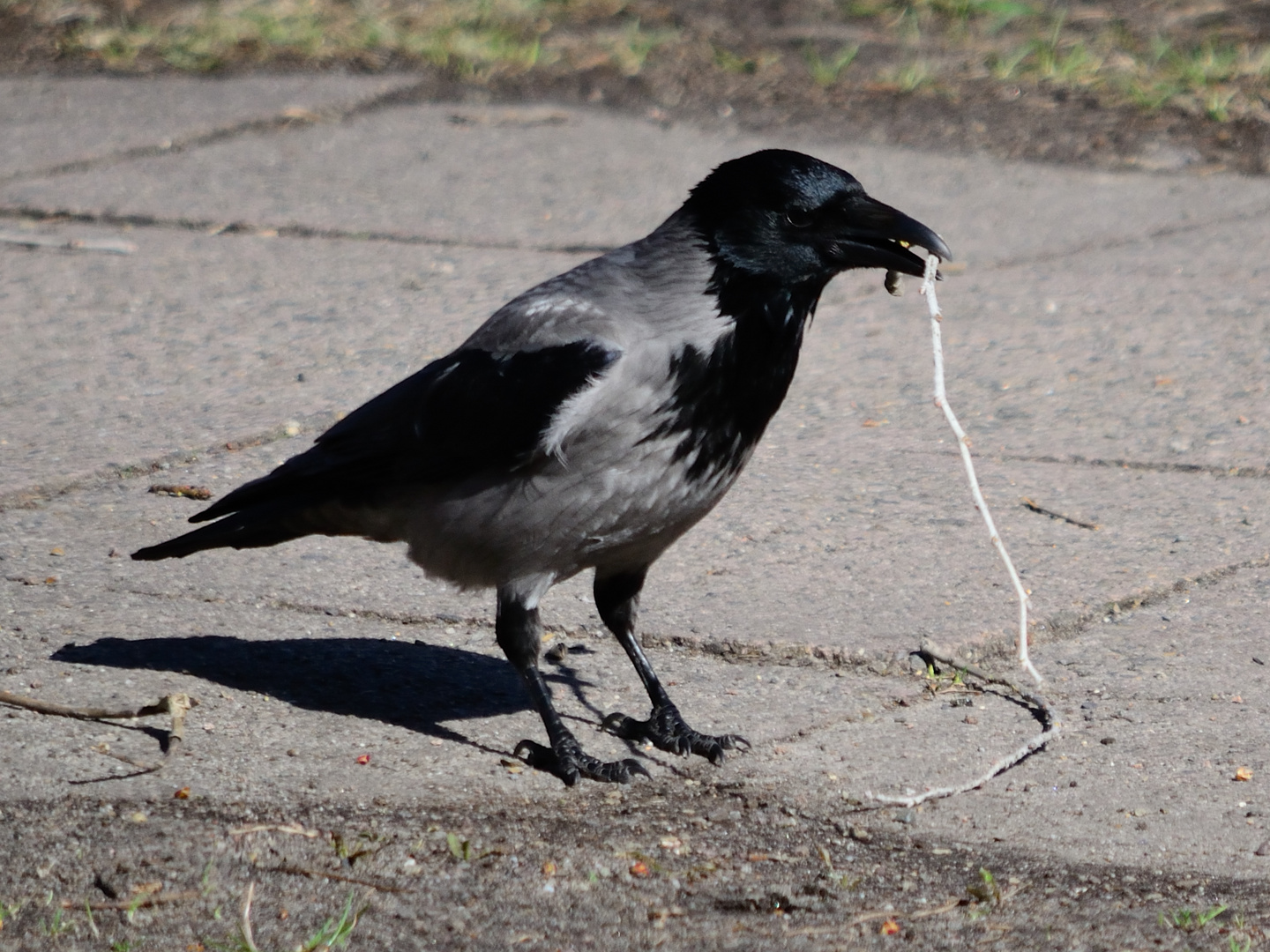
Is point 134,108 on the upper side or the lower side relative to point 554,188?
upper

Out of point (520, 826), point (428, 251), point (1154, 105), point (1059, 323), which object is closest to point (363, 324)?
point (428, 251)

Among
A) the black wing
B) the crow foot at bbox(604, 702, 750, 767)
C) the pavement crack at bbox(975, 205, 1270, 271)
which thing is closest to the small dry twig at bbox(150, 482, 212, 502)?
the black wing

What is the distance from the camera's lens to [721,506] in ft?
Result: 16.1

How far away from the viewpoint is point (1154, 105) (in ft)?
28.7

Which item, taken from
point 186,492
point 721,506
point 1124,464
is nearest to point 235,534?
point 186,492

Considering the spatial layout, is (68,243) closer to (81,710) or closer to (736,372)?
(81,710)

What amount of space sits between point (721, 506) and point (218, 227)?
3317 millimetres

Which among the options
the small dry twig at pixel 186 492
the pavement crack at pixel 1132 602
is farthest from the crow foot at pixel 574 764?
the small dry twig at pixel 186 492

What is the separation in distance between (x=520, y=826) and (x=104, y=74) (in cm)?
754

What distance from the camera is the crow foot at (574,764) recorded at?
352cm

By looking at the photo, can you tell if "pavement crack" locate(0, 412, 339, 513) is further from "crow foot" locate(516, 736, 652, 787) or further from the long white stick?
the long white stick

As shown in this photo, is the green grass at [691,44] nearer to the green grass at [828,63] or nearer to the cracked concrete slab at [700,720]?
the green grass at [828,63]

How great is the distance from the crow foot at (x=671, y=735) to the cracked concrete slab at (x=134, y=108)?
17.3 feet

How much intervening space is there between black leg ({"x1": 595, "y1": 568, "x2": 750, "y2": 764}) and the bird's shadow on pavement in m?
0.28
